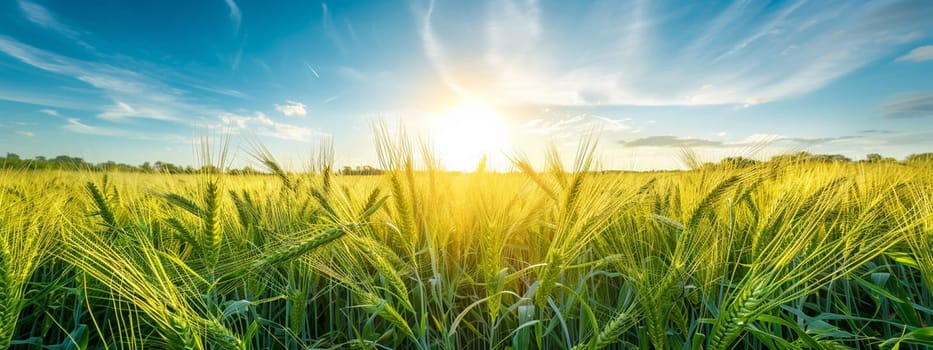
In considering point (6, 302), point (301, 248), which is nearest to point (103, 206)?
point (6, 302)

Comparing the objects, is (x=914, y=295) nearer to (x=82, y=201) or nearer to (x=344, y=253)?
(x=344, y=253)

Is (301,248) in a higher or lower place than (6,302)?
higher

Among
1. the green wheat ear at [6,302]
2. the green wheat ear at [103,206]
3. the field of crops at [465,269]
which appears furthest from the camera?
the green wheat ear at [103,206]

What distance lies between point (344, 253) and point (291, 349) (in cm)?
45

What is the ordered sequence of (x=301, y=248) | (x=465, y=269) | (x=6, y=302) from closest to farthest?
1. (x=6, y=302)
2. (x=301, y=248)
3. (x=465, y=269)

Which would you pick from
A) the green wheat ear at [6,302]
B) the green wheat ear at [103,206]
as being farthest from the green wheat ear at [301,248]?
the green wheat ear at [103,206]

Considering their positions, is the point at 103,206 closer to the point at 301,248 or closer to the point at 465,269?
the point at 301,248

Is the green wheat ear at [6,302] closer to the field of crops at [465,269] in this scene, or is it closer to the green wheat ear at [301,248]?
the field of crops at [465,269]

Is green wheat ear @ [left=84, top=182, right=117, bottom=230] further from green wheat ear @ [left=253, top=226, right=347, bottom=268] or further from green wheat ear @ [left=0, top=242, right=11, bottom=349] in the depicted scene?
green wheat ear @ [left=253, top=226, right=347, bottom=268]

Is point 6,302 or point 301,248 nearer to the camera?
point 6,302

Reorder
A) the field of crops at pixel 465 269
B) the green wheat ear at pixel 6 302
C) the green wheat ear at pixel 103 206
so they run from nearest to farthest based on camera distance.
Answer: the green wheat ear at pixel 6 302
the field of crops at pixel 465 269
the green wheat ear at pixel 103 206

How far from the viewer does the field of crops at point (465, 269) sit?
117cm

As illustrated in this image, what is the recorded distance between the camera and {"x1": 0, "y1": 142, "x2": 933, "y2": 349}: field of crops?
117cm

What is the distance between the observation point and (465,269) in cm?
186
